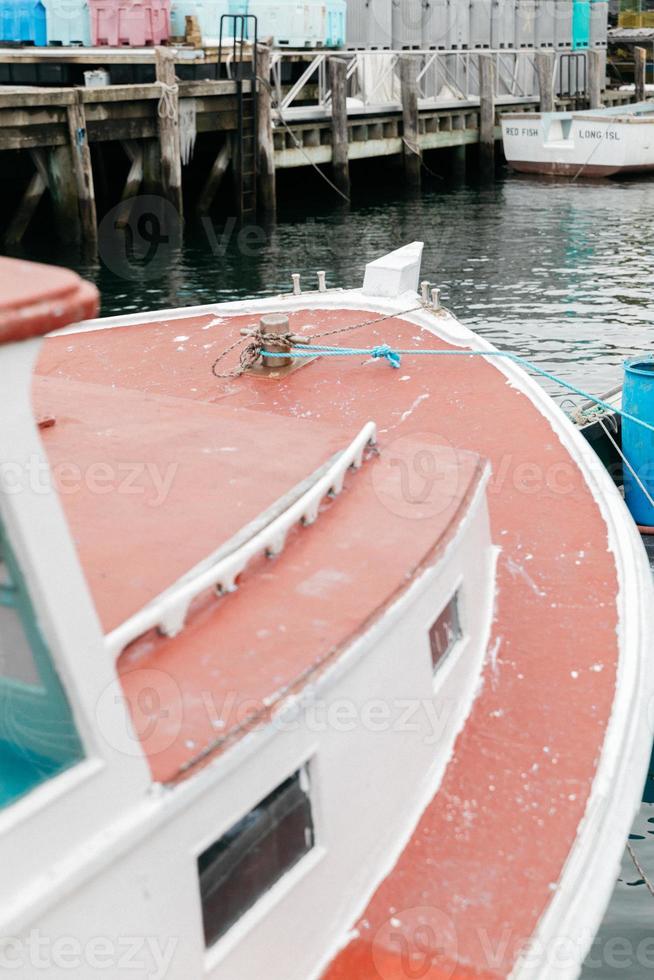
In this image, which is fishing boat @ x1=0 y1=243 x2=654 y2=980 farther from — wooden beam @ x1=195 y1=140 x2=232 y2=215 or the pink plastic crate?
the pink plastic crate

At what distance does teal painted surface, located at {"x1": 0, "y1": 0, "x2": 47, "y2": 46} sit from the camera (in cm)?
2670

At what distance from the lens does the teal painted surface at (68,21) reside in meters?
26.8

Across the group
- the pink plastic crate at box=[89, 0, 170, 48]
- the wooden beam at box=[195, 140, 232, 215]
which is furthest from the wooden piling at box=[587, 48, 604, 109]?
the wooden beam at box=[195, 140, 232, 215]

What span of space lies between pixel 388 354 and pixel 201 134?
1951 cm

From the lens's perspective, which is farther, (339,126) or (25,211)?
(339,126)

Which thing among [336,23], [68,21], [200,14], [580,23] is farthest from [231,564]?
[580,23]

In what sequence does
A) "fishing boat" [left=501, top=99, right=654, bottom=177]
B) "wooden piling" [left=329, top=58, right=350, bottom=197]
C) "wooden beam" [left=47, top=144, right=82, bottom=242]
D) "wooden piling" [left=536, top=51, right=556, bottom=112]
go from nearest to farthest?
"wooden beam" [left=47, top=144, right=82, bottom=242]
"wooden piling" [left=329, top=58, right=350, bottom=197]
"fishing boat" [left=501, top=99, right=654, bottom=177]
"wooden piling" [left=536, top=51, right=556, bottom=112]

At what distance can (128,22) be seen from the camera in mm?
26766

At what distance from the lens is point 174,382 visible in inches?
280

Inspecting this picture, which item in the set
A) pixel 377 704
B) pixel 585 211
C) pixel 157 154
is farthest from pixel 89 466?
pixel 585 211

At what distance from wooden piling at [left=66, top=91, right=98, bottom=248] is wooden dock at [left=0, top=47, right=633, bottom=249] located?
0.02 m

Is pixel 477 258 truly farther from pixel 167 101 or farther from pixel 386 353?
pixel 386 353

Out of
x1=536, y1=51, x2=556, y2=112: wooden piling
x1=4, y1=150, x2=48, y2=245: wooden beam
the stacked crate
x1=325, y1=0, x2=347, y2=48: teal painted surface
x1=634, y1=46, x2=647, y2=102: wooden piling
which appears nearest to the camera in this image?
x1=4, y1=150, x2=48, y2=245: wooden beam

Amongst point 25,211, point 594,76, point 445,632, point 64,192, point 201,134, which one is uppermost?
point 594,76
